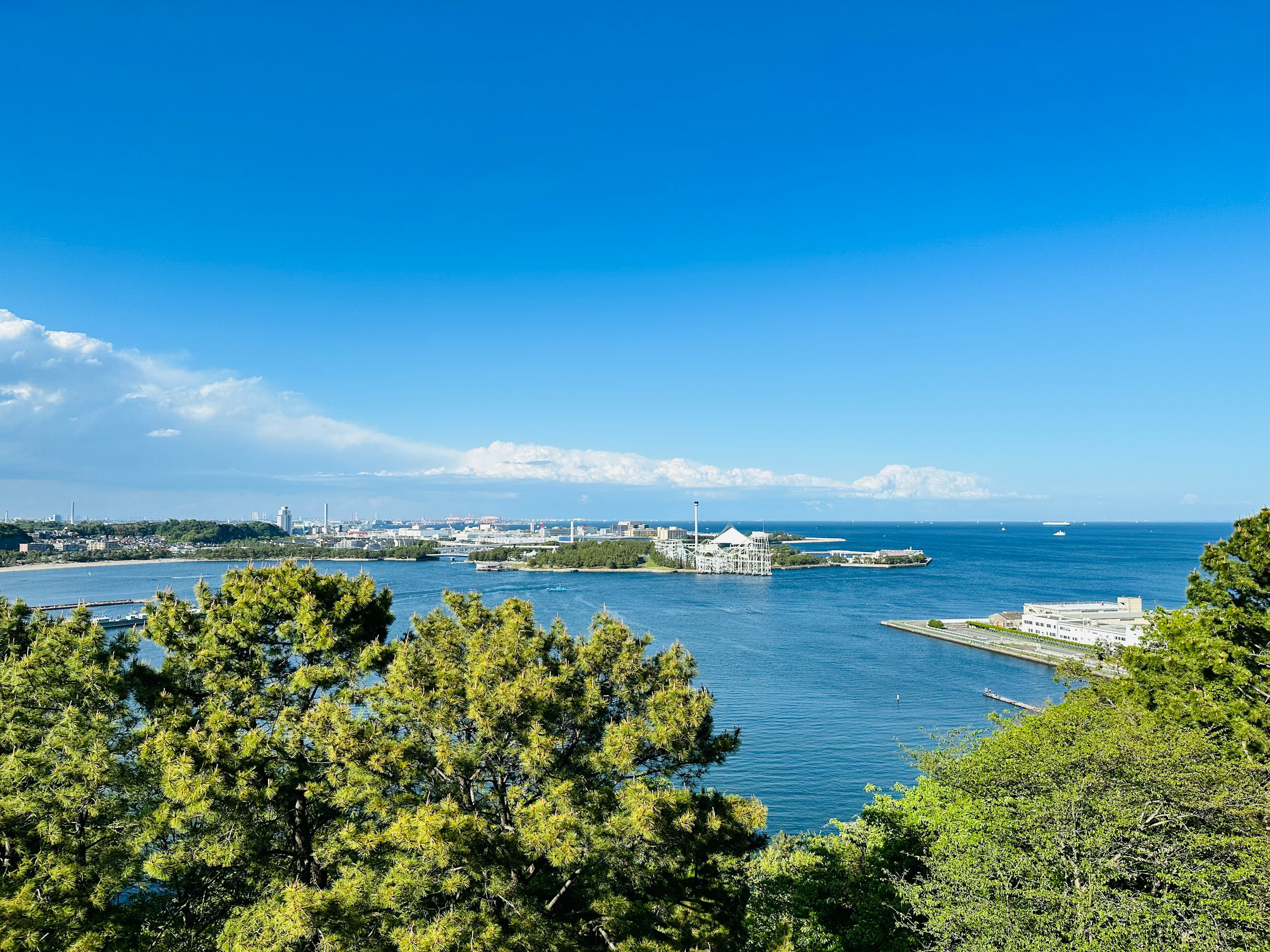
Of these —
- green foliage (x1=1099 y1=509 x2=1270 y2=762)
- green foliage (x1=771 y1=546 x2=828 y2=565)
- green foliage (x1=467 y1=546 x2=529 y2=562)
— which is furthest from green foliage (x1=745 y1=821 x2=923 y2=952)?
green foliage (x1=467 y1=546 x2=529 y2=562)

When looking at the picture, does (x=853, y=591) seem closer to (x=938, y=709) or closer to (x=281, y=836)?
(x=938, y=709)

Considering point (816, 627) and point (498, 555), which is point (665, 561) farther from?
point (816, 627)

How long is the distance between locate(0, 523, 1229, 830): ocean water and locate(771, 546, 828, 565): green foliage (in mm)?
2975

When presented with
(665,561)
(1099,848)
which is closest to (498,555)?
(665,561)

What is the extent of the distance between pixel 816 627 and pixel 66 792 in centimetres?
3860

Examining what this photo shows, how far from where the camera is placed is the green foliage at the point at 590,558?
81562 millimetres

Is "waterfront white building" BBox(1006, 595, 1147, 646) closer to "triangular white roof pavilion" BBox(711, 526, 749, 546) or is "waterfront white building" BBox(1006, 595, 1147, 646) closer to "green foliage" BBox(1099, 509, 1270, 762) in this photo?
"green foliage" BBox(1099, 509, 1270, 762)

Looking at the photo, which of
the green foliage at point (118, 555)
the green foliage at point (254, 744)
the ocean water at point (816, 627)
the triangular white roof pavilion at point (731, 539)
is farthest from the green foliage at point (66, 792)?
the green foliage at point (118, 555)

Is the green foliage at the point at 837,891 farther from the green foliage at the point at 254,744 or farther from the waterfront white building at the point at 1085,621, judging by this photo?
the waterfront white building at the point at 1085,621

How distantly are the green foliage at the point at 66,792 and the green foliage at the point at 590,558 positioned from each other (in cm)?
7544

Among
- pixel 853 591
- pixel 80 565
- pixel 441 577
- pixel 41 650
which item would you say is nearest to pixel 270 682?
pixel 41 650

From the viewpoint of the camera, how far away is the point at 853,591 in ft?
193

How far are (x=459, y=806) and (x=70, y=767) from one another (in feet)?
10.5

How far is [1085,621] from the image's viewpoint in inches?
1446
